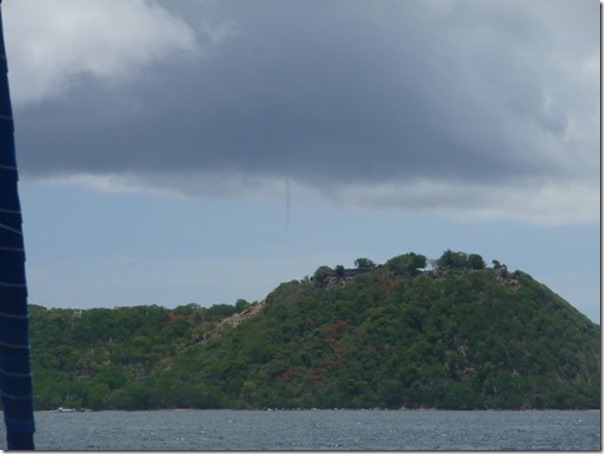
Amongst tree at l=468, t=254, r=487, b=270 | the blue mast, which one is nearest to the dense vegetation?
tree at l=468, t=254, r=487, b=270

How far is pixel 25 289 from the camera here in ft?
26.0

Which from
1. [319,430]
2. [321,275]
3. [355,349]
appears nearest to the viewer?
[319,430]

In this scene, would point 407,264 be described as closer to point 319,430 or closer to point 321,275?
point 321,275

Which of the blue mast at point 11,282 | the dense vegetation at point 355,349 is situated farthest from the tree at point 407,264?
the blue mast at point 11,282

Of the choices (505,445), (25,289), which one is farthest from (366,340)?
(25,289)

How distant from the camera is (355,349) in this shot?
9375 cm

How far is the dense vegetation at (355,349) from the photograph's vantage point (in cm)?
9050

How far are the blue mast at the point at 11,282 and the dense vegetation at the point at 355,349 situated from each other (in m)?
81.1

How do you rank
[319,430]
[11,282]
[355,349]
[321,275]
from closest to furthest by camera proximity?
[11,282] → [319,430] → [355,349] → [321,275]

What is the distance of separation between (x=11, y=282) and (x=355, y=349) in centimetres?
8649

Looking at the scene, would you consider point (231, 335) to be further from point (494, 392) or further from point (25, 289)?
point (25, 289)

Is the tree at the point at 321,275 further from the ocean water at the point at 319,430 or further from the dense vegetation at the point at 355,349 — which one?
the ocean water at the point at 319,430

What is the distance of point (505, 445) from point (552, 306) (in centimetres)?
3293

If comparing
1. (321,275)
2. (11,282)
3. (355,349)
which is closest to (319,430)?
(355,349)
